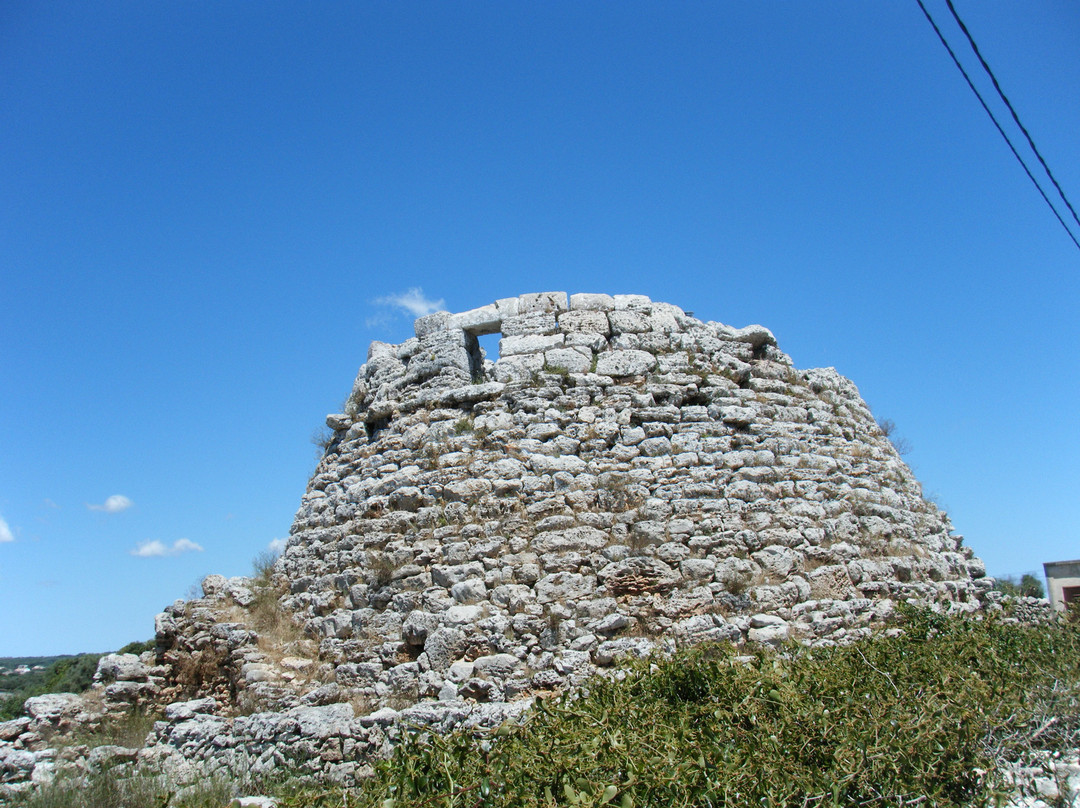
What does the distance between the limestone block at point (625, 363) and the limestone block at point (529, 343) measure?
0.53m

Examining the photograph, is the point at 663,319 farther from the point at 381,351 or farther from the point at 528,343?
the point at 381,351

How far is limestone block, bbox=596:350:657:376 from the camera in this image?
8.06 m

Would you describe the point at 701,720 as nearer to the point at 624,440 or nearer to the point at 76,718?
the point at 624,440

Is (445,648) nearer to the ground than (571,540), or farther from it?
nearer to the ground

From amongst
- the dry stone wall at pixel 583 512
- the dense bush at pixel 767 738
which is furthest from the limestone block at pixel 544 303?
the dense bush at pixel 767 738

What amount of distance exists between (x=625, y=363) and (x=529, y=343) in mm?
1107

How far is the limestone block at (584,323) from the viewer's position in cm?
845

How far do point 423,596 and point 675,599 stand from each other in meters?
2.25

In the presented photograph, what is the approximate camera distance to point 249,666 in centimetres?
689

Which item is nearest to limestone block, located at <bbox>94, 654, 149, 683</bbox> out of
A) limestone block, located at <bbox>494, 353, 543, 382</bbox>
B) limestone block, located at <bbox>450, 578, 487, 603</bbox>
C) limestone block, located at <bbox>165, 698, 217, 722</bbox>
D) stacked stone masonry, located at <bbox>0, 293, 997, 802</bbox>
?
stacked stone masonry, located at <bbox>0, 293, 997, 802</bbox>

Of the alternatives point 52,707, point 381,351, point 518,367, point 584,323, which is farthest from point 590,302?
point 52,707

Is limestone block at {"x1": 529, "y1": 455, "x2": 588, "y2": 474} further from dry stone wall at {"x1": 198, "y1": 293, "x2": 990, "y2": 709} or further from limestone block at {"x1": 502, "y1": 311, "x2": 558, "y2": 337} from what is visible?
limestone block at {"x1": 502, "y1": 311, "x2": 558, "y2": 337}

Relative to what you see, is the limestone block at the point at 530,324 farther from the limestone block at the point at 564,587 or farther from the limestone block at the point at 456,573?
the limestone block at the point at 564,587

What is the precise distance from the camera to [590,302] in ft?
28.4
